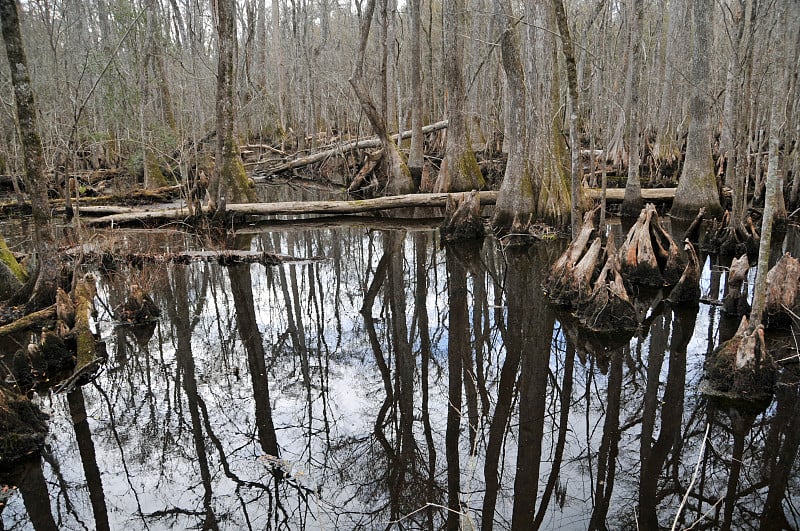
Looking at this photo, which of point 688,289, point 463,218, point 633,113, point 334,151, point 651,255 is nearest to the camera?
point 688,289

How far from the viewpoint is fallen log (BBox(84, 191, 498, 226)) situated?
43.4 feet

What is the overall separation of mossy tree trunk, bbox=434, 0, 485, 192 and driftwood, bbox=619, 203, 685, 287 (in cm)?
813

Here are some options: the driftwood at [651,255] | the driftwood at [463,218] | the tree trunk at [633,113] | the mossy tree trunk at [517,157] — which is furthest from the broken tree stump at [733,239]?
the driftwood at [463,218]

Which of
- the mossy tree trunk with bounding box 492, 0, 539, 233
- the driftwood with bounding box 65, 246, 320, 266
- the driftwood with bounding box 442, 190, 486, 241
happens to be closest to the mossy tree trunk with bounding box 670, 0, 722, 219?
the mossy tree trunk with bounding box 492, 0, 539, 233

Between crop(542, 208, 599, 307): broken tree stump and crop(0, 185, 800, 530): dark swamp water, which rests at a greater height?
crop(542, 208, 599, 307): broken tree stump

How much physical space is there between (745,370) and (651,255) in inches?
149

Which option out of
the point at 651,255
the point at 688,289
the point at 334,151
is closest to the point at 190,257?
the point at 651,255

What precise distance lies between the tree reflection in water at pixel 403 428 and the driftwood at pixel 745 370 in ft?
0.52

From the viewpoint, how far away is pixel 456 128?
53.8 feet

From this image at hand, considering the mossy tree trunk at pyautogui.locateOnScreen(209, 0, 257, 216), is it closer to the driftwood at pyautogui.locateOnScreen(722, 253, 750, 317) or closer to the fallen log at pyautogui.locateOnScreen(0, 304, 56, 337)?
the fallen log at pyautogui.locateOnScreen(0, 304, 56, 337)

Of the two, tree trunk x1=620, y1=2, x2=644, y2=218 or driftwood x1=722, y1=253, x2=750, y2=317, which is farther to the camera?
tree trunk x1=620, y1=2, x2=644, y2=218

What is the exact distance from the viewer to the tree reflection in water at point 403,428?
379cm

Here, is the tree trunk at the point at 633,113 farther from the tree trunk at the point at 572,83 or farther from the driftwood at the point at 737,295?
the driftwood at the point at 737,295

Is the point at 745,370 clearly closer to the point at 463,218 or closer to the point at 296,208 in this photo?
the point at 463,218
